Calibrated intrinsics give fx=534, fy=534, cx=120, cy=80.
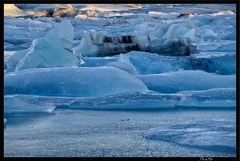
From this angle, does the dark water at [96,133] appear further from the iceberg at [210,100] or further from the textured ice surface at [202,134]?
the iceberg at [210,100]

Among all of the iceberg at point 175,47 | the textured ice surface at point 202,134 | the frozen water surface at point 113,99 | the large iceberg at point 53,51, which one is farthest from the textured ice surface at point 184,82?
the iceberg at point 175,47

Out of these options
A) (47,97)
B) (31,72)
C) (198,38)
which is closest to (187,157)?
(47,97)

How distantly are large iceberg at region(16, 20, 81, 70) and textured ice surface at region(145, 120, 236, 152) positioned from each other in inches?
134

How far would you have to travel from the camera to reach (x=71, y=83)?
659cm

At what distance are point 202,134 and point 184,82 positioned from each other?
8.27 ft

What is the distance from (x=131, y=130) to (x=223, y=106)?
1575mm

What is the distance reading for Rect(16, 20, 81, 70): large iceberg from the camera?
26.5ft

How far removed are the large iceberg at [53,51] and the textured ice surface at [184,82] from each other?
4.97ft

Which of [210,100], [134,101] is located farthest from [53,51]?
[210,100]

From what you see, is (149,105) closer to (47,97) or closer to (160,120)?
(160,120)

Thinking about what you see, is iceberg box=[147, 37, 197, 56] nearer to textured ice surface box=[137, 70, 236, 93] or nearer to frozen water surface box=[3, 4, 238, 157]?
frozen water surface box=[3, 4, 238, 157]

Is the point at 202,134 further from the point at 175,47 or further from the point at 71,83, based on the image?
the point at 175,47

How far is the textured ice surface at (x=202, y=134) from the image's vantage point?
14.9ft

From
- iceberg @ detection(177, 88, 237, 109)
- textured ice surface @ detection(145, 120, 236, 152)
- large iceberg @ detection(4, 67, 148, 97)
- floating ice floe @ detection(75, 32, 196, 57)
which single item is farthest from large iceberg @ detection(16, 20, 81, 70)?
textured ice surface @ detection(145, 120, 236, 152)
